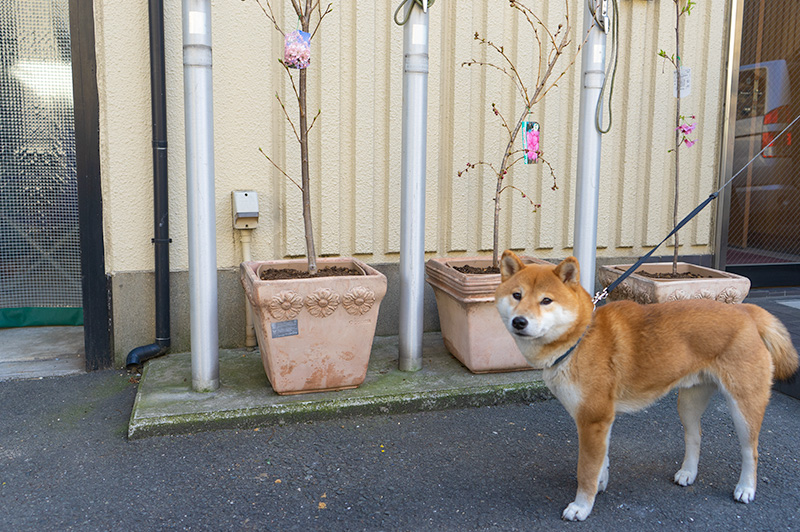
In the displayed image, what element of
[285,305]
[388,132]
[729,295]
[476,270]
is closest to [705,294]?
[729,295]

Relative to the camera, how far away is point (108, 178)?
3.88m

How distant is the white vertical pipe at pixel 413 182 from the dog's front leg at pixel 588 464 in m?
1.50

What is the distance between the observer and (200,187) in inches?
127

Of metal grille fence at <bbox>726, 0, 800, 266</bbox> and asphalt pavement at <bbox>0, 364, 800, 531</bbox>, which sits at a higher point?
metal grille fence at <bbox>726, 0, 800, 266</bbox>

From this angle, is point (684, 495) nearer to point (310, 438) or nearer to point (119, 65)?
point (310, 438)

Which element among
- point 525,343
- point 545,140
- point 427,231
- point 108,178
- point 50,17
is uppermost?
point 50,17

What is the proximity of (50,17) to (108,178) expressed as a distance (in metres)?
1.27

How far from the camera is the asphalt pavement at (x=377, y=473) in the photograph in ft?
7.70

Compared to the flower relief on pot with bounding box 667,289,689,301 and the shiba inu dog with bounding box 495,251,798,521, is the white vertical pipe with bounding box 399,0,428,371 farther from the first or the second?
the flower relief on pot with bounding box 667,289,689,301

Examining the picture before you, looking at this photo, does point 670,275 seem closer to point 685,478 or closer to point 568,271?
point 685,478

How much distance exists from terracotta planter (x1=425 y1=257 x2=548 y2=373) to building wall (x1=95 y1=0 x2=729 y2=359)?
2.99ft

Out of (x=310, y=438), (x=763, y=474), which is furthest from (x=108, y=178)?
(x=763, y=474)

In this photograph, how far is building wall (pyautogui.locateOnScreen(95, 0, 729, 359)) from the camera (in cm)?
394

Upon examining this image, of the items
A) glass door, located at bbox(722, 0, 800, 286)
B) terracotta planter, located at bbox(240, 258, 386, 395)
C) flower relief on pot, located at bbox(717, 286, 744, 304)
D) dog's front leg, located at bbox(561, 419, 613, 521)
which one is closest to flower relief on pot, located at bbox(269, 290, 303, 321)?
terracotta planter, located at bbox(240, 258, 386, 395)
